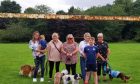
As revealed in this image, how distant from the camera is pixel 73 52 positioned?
14672mm

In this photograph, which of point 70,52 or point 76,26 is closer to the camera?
point 70,52

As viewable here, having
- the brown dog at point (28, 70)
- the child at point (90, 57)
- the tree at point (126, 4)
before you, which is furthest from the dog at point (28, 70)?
the tree at point (126, 4)

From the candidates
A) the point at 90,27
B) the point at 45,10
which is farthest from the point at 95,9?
the point at 90,27

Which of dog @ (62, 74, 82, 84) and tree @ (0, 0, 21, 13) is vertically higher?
dog @ (62, 74, 82, 84)

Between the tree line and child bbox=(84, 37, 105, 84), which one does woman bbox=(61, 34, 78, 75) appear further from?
the tree line

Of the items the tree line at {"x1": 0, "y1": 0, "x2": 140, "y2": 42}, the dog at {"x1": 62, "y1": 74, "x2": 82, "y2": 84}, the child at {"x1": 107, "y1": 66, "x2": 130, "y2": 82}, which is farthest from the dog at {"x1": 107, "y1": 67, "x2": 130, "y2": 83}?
the tree line at {"x1": 0, "y1": 0, "x2": 140, "y2": 42}

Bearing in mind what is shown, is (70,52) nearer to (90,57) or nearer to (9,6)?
(90,57)

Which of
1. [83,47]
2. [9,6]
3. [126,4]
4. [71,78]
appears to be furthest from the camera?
[9,6]

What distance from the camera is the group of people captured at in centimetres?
1390

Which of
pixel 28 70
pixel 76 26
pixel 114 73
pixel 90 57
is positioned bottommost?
pixel 76 26

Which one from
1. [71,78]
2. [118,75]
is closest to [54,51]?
[71,78]

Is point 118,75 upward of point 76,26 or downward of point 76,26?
upward

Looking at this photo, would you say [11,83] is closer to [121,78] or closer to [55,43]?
[55,43]

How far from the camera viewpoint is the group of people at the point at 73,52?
1390 centimetres
